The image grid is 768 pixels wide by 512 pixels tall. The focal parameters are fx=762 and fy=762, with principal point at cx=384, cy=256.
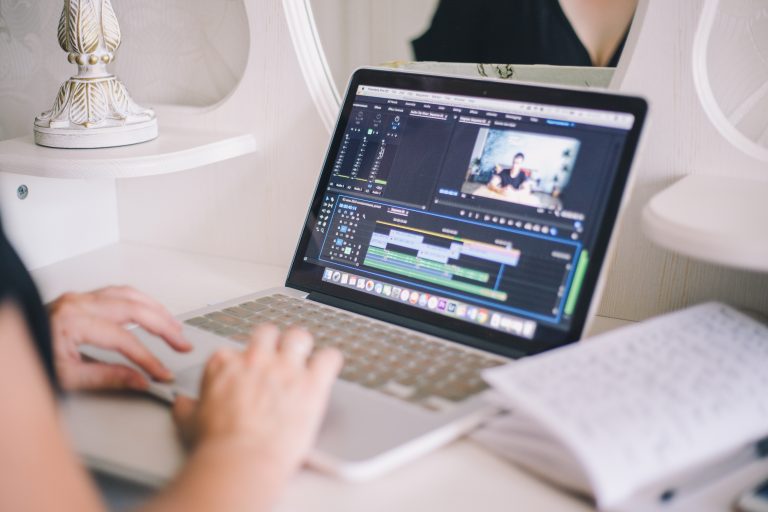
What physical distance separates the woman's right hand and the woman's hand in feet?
0.23

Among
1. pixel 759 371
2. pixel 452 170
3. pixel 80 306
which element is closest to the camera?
pixel 759 371

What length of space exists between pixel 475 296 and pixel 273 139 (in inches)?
16.4

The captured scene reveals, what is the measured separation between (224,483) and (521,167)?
0.43 meters

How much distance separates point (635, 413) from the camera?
0.52 metres

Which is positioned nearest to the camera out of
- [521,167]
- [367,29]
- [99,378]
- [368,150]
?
[99,378]

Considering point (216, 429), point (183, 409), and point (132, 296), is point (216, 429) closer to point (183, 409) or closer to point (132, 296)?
point (183, 409)

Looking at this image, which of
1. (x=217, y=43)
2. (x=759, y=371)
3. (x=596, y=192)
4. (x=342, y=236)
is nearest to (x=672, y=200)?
(x=596, y=192)

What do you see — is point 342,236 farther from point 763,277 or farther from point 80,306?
point 763,277

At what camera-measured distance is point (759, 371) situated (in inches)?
23.4

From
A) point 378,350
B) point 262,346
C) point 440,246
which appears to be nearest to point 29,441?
point 262,346

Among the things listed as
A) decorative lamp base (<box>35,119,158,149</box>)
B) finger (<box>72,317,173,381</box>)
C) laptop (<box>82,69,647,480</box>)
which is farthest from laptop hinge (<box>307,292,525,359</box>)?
decorative lamp base (<box>35,119,158,149</box>)

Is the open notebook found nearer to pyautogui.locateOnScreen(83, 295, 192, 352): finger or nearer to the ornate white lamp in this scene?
pyautogui.locateOnScreen(83, 295, 192, 352): finger

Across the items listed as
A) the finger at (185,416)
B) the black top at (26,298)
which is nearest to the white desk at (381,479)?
the finger at (185,416)

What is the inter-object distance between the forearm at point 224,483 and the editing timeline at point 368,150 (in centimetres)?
40
